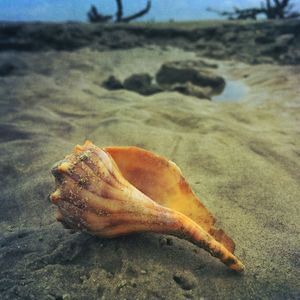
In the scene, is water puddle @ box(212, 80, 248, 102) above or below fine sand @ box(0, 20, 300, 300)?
below

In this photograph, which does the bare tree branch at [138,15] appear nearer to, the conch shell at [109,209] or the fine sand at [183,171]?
the fine sand at [183,171]

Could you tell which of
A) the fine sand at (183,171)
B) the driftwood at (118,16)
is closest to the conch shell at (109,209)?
the fine sand at (183,171)

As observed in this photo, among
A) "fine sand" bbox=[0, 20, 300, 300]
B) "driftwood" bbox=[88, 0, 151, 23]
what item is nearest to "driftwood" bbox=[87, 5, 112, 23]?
"driftwood" bbox=[88, 0, 151, 23]

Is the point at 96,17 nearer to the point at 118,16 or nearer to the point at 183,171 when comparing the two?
the point at 118,16

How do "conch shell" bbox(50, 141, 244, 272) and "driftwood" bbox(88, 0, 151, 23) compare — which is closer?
"conch shell" bbox(50, 141, 244, 272)

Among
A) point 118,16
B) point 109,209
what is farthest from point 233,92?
point 118,16

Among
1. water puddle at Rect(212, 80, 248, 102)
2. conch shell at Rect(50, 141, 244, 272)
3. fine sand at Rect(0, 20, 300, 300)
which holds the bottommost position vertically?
water puddle at Rect(212, 80, 248, 102)

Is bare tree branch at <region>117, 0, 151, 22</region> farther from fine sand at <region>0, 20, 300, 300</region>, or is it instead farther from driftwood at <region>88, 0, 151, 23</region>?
fine sand at <region>0, 20, 300, 300</region>
